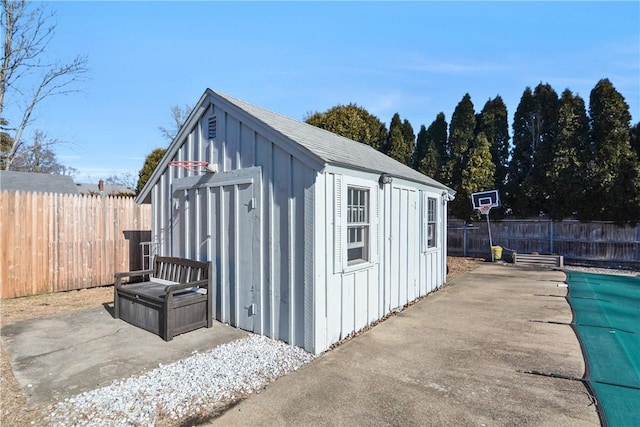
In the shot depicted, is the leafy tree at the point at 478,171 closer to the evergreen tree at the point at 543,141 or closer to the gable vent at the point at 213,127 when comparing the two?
the evergreen tree at the point at 543,141

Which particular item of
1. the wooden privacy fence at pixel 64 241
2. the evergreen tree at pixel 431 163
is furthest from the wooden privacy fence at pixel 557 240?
the wooden privacy fence at pixel 64 241

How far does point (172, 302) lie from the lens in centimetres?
482

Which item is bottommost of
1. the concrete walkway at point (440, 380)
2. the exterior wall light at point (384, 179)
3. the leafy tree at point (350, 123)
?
the concrete walkway at point (440, 380)

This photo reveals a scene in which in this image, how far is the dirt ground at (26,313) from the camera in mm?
2942

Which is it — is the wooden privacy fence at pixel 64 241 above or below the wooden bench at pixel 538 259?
above

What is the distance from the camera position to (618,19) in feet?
21.5

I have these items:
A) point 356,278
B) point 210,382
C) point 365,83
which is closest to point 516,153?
point 365,83

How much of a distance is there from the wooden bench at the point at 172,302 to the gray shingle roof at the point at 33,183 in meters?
12.8

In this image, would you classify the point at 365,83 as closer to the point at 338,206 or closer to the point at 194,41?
the point at 194,41

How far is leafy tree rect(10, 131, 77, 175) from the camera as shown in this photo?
63.1 ft

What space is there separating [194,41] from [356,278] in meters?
6.58

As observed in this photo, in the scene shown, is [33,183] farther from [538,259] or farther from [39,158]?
[538,259]

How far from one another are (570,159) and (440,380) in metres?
13.3

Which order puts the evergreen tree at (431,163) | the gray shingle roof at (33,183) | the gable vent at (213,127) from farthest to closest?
the evergreen tree at (431,163) → the gray shingle roof at (33,183) → the gable vent at (213,127)
